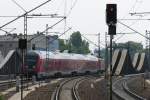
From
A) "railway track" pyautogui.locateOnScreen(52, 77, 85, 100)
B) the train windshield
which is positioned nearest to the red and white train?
the train windshield

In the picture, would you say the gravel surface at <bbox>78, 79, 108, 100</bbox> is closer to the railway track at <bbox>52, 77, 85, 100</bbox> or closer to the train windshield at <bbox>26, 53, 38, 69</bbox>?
the railway track at <bbox>52, 77, 85, 100</bbox>

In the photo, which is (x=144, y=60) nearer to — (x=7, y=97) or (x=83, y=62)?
(x=83, y=62)

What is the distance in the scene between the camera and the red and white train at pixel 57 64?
6462 cm

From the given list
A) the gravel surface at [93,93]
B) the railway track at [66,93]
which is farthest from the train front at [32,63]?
the gravel surface at [93,93]

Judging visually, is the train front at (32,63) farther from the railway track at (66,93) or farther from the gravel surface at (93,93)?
the gravel surface at (93,93)

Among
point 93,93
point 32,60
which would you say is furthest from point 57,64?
point 93,93

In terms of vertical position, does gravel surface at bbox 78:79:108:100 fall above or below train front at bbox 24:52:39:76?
below

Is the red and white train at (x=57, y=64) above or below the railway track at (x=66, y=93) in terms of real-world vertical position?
above

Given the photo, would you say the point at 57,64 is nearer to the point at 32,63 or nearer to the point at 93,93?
the point at 32,63

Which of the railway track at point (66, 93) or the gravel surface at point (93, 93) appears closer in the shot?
the railway track at point (66, 93)

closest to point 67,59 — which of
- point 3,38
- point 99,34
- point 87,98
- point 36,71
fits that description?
point 36,71

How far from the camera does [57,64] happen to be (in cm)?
7294

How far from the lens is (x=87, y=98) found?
135 feet

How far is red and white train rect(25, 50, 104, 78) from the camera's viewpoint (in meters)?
64.6
